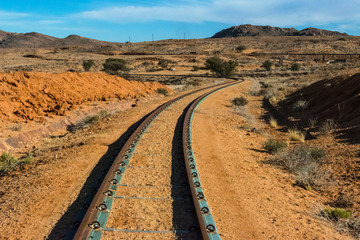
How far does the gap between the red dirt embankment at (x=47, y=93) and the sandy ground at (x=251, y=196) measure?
821 cm

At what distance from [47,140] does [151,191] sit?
6.85 m

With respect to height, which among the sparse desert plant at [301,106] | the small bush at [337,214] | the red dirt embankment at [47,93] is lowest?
the small bush at [337,214]

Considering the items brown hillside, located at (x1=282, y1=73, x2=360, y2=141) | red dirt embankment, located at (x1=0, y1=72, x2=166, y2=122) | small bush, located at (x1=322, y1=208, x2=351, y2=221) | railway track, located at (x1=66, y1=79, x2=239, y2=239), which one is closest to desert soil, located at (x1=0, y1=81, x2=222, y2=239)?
railway track, located at (x1=66, y1=79, x2=239, y2=239)

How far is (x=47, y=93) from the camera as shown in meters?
15.0

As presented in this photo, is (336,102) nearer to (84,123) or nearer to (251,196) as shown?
(251,196)

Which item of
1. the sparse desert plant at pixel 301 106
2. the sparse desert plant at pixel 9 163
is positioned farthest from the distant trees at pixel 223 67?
the sparse desert plant at pixel 9 163

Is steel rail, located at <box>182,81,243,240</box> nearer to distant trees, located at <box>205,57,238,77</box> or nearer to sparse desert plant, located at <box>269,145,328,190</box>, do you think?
sparse desert plant, located at <box>269,145,328,190</box>

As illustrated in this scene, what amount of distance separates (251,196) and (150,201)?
217cm

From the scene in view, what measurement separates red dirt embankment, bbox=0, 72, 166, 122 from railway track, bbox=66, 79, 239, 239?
7242 mm

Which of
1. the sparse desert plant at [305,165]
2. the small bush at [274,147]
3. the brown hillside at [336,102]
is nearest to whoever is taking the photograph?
the sparse desert plant at [305,165]

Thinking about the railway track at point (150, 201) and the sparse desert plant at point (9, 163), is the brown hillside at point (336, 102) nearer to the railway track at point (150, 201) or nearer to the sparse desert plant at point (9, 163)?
the railway track at point (150, 201)

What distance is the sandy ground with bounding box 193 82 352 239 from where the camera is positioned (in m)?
4.63

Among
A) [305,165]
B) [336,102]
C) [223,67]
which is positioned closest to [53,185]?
[305,165]

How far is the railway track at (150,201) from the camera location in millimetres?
4246
